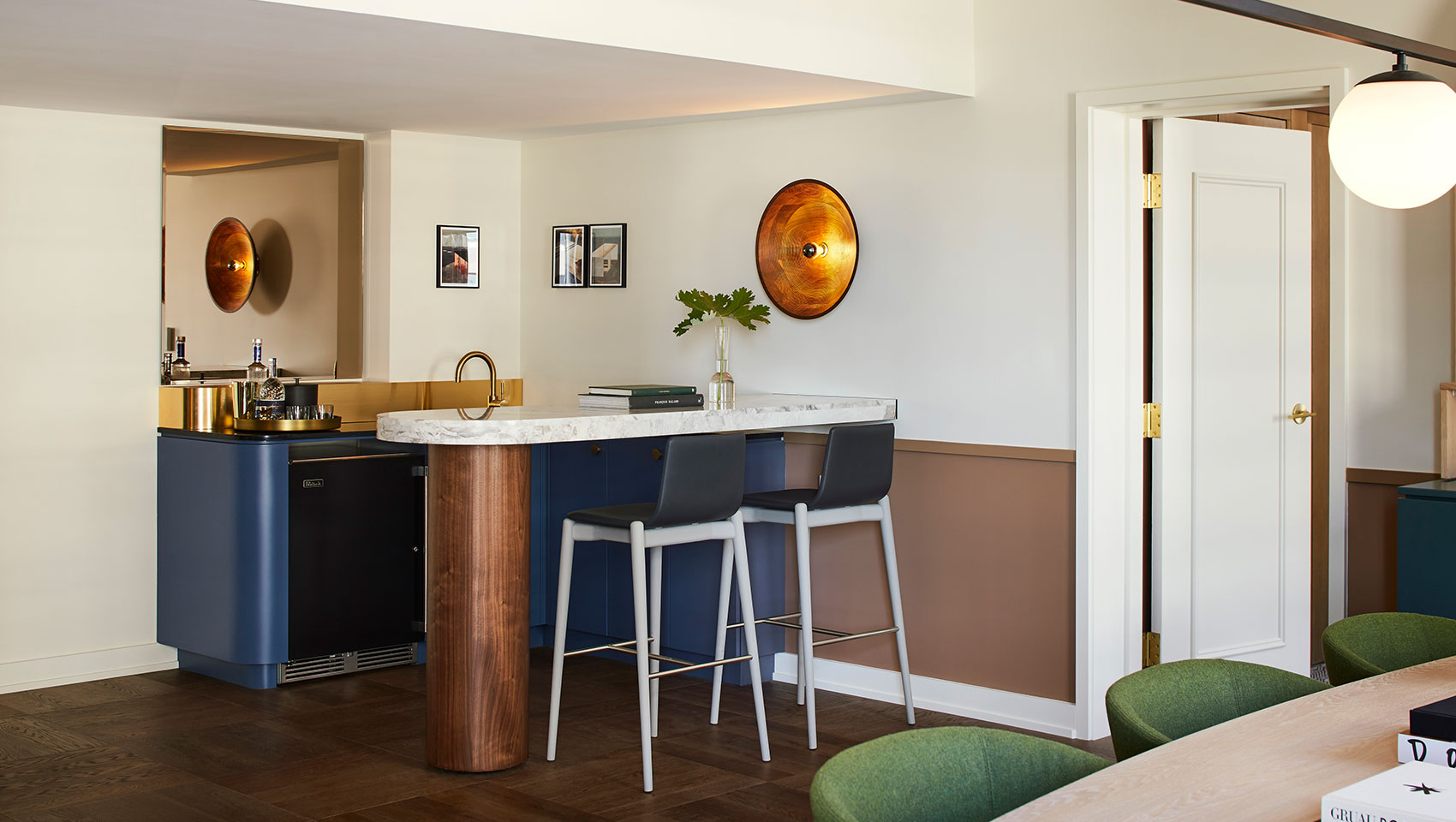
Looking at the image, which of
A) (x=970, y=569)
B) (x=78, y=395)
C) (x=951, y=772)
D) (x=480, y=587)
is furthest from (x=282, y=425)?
(x=951, y=772)

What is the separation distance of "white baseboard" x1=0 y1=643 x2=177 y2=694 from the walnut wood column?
1914mm

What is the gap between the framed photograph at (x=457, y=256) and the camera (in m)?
5.76

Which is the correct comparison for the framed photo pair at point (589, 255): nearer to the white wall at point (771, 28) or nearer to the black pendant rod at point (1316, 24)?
the white wall at point (771, 28)

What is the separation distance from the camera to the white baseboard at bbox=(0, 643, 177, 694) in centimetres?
491

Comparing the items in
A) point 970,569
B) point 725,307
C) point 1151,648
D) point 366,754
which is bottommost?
point 366,754

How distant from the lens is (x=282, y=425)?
5102 millimetres

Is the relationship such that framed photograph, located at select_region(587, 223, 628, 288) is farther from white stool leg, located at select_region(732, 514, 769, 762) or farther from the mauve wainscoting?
white stool leg, located at select_region(732, 514, 769, 762)

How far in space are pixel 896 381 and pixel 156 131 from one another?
10.1 feet

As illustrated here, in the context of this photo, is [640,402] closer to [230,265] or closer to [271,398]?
[271,398]

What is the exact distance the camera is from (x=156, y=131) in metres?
5.17

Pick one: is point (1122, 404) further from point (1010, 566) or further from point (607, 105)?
point (607, 105)

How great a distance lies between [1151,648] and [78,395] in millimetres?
4108

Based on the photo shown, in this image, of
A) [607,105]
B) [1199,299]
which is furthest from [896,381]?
[607,105]

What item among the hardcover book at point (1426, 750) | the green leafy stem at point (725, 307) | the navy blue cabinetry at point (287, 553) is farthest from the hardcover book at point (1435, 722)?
the navy blue cabinetry at point (287, 553)
